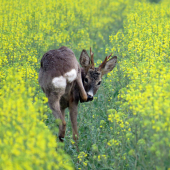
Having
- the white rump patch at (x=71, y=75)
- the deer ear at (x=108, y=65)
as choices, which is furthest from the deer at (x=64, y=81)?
the deer ear at (x=108, y=65)

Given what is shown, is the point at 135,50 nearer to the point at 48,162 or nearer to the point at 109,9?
the point at 48,162

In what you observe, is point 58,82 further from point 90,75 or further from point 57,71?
point 90,75

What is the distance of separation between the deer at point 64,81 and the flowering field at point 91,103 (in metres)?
0.25

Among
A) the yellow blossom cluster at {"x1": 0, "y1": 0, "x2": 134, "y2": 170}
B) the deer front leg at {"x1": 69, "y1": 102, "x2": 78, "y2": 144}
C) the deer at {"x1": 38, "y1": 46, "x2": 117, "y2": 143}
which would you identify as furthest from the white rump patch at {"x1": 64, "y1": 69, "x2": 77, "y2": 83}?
the deer front leg at {"x1": 69, "y1": 102, "x2": 78, "y2": 144}

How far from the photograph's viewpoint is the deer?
5.68 m

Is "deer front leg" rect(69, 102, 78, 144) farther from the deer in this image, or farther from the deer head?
the deer head

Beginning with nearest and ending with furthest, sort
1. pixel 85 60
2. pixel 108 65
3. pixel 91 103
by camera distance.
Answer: pixel 85 60
pixel 108 65
pixel 91 103

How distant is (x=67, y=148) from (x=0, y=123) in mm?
2255

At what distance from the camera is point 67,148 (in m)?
6.57

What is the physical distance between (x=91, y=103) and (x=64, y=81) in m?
2.19

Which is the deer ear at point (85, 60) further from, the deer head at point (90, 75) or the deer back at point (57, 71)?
the deer back at point (57, 71)

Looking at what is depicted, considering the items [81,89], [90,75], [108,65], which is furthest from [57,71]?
[108,65]

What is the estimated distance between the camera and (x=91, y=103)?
781cm

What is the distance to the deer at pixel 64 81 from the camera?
5.68m
